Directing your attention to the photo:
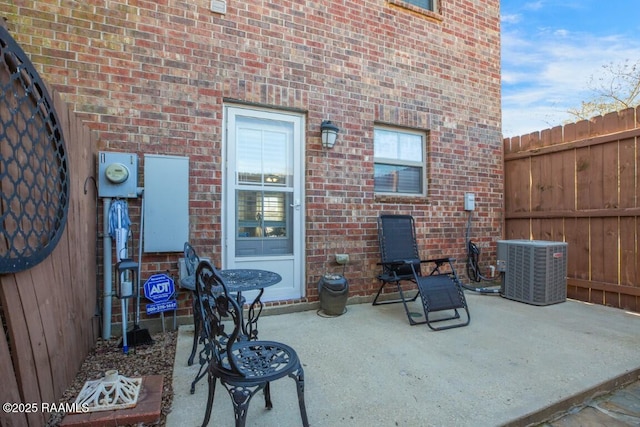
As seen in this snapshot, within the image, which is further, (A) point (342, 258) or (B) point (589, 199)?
(B) point (589, 199)

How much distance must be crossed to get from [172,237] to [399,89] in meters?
3.37

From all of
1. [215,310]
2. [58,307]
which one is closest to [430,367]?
[215,310]

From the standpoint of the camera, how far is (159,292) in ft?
10.3

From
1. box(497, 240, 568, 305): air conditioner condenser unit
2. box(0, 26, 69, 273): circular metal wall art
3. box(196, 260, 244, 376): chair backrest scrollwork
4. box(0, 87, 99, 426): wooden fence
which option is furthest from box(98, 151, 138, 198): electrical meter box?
box(497, 240, 568, 305): air conditioner condenser unit

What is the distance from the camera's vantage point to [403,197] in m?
4.47

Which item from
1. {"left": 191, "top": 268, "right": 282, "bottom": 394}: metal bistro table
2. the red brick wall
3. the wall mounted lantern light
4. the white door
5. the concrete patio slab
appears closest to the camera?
the concrete patio slab

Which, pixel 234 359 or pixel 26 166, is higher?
pixel 26 166

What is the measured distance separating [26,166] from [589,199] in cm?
562

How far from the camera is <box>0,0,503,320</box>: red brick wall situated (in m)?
3.07

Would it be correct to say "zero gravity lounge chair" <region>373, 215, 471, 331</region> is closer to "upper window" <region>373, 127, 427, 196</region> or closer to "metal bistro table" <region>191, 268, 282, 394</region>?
"upper window" <region>373, 127, 427, 196</region>

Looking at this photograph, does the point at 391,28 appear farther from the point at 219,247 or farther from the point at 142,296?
the point at 142,296

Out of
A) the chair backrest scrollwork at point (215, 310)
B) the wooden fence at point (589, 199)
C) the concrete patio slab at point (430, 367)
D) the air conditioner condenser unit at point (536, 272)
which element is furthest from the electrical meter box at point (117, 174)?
the wooden fence at point (589, 199)

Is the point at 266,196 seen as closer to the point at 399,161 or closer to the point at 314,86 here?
the point at 314,86

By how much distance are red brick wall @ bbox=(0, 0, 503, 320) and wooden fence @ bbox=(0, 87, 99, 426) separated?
1.63 feet
